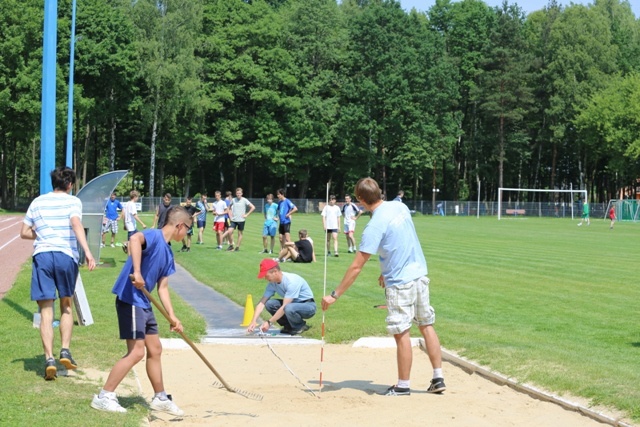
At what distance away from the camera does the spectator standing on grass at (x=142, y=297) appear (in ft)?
23.0

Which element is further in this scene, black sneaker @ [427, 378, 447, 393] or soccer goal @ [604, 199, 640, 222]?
soccer goal @ [604, 199, 640, 222]

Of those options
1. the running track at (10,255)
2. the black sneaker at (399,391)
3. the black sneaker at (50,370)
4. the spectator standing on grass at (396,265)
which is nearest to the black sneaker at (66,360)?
the black sneaker at (50,370)

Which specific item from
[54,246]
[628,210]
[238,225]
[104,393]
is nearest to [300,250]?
[238,225]

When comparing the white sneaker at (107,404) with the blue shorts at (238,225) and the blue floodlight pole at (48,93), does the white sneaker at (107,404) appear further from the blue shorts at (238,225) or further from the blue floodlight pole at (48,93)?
the blue shorts at (238,225)

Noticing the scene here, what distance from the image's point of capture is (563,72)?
274 feet

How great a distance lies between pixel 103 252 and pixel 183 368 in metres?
17.2

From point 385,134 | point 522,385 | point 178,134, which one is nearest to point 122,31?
point 178,134

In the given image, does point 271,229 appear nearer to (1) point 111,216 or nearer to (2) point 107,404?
(1) point 111,216

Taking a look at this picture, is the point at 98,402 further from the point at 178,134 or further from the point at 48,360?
the point at 178,134

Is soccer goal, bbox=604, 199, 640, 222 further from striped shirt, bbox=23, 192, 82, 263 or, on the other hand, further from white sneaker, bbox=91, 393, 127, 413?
white sneaker, bbox=91, 393, 127, 413

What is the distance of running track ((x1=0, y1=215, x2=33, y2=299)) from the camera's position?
18031 mm

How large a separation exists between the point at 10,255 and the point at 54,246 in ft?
60.4

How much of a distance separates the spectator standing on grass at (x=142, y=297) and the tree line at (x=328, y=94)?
55873mm

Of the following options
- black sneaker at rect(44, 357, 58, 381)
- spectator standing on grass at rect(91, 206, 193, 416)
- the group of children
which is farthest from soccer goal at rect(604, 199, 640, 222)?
spectator standing on grass at rect(91, 206, 193, 416)
